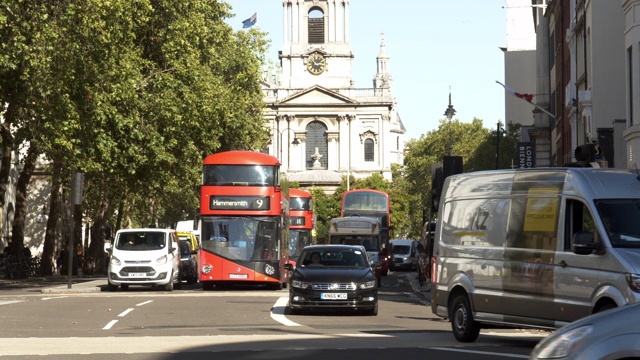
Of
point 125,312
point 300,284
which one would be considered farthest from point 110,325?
point 300,284

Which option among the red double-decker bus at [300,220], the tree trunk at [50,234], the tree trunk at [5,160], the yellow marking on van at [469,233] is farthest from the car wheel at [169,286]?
the red double-decker bus at [300,220]

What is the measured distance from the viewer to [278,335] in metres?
17.7

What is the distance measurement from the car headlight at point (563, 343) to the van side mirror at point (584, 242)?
20.1 feet

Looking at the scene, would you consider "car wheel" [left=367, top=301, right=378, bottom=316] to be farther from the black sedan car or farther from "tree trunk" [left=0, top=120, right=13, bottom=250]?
"tree trunk" [left=0, top=120, right=13, bottom=250]

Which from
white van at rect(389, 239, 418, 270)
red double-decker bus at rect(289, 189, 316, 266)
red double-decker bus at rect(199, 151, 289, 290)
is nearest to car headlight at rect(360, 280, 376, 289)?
red double-decker bus at rect(199, 151, 289, 290)

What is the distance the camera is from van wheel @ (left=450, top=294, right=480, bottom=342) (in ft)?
54.5

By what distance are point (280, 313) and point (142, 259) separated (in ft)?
Result: 43.6

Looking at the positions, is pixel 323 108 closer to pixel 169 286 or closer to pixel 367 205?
pixel 367 205

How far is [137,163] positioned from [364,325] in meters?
24.1

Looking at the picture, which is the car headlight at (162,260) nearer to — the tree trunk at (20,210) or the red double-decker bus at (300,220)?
A: the tree trunk at (20,210)

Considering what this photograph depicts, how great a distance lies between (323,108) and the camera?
147 m

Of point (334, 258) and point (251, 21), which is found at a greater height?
point (251, 21)

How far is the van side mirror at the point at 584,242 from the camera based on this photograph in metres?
13.8

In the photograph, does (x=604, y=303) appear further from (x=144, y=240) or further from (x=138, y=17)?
(x=138, y=17)
